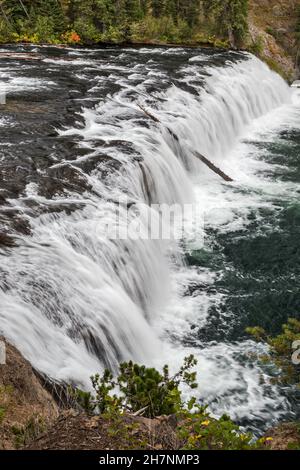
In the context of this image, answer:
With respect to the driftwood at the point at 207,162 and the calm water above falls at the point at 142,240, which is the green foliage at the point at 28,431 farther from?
the driftwood at the point at 207,162

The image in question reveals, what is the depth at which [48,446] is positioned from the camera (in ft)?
14.1

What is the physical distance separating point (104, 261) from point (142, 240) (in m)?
1.58

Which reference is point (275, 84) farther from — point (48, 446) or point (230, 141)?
point (48, 446)

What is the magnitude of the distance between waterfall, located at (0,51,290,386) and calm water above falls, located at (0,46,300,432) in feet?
0.10

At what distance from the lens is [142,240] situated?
11.0 m

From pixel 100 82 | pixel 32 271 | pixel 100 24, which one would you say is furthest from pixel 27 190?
pixel 100 24

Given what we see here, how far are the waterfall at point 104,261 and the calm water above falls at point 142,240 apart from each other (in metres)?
0.03

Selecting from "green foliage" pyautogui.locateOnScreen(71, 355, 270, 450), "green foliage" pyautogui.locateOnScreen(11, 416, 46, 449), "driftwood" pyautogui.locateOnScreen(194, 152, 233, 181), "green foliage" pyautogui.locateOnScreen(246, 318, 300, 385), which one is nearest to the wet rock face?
"green foliage" pyautogui.locateOnScreen(11, 416, 46, 449)

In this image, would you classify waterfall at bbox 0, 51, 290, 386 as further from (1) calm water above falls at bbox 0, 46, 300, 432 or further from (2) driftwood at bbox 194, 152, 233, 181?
(2) driftwood at bbox 194, 152, 233, 181

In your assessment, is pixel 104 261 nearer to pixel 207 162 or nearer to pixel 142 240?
pixel 142 240

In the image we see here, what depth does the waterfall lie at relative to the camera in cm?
730

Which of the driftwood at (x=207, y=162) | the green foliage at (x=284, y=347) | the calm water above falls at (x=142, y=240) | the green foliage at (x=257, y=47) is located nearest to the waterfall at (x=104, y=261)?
the calm water above falls at (x=142, y=240)

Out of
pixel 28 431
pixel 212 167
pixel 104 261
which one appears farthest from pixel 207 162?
pixel 28 431

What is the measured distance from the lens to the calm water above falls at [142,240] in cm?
790
